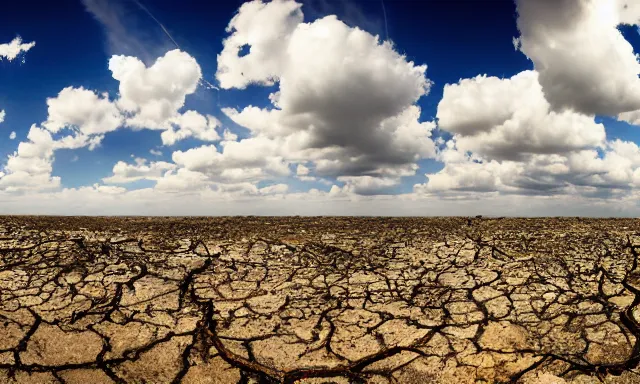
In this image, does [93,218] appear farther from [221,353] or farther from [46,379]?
[221,353]

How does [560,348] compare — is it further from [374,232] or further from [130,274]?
[130,274]

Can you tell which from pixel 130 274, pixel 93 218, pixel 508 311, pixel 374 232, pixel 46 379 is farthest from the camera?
pixel 93 218

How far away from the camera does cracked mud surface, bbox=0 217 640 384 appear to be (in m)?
3.29

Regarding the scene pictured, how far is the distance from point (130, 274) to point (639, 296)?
580 cm

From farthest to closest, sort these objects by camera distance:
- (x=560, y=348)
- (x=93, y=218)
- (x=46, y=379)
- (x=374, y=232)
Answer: (x=93, y=218) → (x=374, y=232) → (x=560, y=348) → (x=46, y=379)

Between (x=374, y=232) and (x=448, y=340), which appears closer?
(x=448, y=340)

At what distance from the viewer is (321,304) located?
416 cm

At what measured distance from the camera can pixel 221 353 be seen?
137 inches

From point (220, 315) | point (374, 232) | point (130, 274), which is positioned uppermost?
point (374, 232)

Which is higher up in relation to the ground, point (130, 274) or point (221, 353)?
point (130, 274)

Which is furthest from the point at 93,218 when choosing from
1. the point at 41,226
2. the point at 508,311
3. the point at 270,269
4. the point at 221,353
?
the point at 508,311

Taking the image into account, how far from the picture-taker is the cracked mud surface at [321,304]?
10.8 feet

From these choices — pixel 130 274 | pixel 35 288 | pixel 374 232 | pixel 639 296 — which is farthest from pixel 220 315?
pixel 639 296

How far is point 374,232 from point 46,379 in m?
4.35
